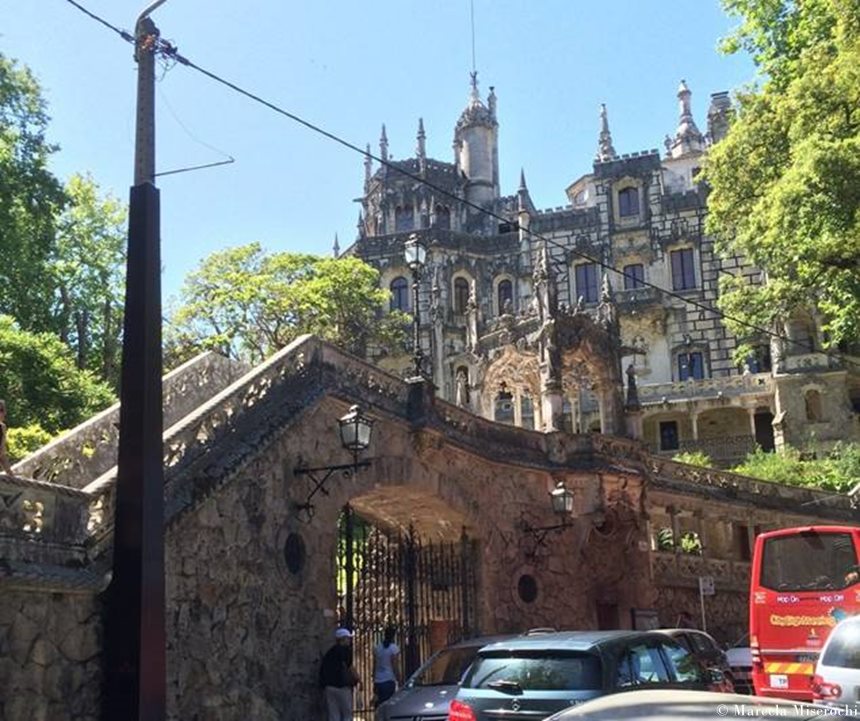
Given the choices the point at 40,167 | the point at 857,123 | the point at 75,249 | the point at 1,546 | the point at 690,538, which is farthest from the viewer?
the point at 75,249

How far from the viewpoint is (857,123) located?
21828 millimetres

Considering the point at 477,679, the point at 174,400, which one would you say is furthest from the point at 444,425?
the point at 477,679

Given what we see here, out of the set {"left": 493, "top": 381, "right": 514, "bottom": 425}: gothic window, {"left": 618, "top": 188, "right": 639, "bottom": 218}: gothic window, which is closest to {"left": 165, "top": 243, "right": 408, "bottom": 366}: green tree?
{"left": 493, "top": 381, "right": 514, "bottom": 425}: gothic window

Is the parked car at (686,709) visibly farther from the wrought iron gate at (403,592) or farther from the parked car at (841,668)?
the wrought iron gate at (403,592)

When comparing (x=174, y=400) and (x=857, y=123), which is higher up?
(x=857, y=123)

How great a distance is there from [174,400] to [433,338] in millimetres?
36275

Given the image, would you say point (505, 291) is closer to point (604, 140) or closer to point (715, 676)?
point (604, 140)

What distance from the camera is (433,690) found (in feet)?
39.4

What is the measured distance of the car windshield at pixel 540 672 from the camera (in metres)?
8.64

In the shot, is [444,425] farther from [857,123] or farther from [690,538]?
[690,538]

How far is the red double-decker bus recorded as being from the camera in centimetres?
1394

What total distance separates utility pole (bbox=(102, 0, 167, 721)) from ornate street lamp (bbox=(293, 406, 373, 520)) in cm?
493

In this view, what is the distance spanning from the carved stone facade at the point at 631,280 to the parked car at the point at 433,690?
26137 mm

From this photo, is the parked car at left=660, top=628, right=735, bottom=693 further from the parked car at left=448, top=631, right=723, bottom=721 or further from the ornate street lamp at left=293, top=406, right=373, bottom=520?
the ornate street lamp at left=293, top=406, right=373, bottom=520
